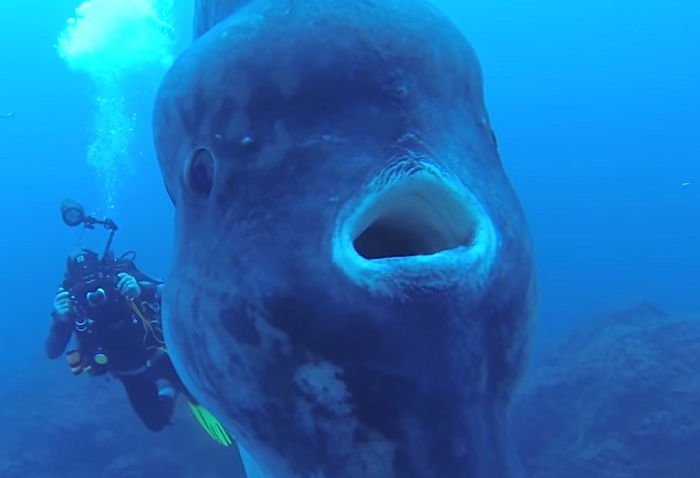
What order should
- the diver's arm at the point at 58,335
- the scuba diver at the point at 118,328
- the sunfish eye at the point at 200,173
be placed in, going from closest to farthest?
1. the sunfish eye at the point at 200,173
2. the scuba diver at the point at 118,328
3. the diver's arm at the point at 58,335

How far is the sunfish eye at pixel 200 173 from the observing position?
1864 mm

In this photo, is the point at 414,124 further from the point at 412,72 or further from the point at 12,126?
the point at 12,126

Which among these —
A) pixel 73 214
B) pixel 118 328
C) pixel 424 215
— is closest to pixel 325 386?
pixel 424 215

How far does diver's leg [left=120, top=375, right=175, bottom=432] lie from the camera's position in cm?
692

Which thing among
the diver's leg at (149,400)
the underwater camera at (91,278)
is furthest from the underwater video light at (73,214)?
the diver's leg at (149,400)

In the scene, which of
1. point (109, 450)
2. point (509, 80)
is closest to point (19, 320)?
point (109, 450)

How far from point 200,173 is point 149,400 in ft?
18.3

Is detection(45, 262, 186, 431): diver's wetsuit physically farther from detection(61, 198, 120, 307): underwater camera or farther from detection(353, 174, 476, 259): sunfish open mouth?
detection(353, 174, 476, 259): sunfish open mouth

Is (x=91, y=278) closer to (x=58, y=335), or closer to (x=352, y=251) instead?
(x=58, y=335)

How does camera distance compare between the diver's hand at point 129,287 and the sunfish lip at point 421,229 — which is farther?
the diver's hand at point 129,287

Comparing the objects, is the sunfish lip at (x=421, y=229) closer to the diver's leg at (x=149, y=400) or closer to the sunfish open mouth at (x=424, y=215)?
the sunfish open mouth at (x=424, y=215)

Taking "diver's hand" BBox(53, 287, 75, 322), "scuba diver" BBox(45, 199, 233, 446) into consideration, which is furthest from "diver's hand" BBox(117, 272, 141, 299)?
"diver's hand" BBox(53, 287, 75, 322)

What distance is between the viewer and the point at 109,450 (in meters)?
11.4

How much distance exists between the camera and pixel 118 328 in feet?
21.7
